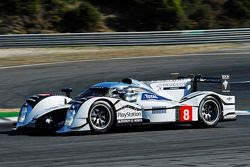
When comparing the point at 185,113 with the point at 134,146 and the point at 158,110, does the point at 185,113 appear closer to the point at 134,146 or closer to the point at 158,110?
the point at 158,110

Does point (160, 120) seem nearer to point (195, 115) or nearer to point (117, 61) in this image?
point (195, 115)

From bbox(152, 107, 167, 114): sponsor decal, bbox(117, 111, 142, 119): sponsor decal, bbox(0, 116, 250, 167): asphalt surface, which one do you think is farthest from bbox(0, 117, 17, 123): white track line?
bbox(152, 107, 167, 114): sponsor decal

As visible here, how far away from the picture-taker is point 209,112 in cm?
1323

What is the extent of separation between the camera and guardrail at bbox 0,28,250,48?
2836 centimetres

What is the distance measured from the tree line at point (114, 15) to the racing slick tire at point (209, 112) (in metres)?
20.8

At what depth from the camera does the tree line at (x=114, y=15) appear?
111ft

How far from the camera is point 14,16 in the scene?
34.0 metres

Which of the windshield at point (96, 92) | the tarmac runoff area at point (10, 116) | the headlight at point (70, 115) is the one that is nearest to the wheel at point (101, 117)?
the headlight at point (70, 115)

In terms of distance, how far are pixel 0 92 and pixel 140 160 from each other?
423 inches

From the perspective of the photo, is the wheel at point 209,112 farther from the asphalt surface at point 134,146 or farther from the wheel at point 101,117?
the wheel at point 101,117

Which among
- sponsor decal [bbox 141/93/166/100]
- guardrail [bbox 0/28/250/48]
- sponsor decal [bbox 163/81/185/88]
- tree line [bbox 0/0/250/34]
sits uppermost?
A: tree line [bbox 0/0/250/34]

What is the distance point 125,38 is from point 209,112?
16066mm

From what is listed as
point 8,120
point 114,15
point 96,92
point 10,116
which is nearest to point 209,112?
point 96,92

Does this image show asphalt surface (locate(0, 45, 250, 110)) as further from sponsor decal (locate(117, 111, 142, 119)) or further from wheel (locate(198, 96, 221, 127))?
sponsor decal (locate(117, 111, 142, 119))
